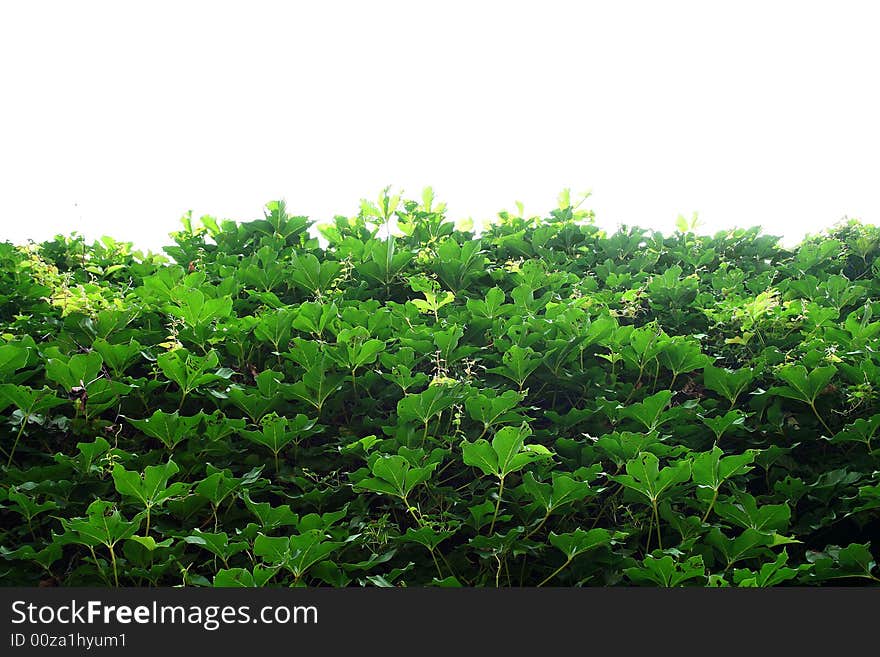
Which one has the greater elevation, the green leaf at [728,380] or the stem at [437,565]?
the green leaf at [728,380]

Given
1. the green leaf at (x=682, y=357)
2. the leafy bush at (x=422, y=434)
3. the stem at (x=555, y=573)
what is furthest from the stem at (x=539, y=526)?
the green leaf at (x=682, y=357)

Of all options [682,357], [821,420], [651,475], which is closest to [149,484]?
[651,475]

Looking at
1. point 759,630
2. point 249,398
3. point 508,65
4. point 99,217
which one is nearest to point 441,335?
point 249,398

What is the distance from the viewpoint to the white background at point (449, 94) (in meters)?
7.10

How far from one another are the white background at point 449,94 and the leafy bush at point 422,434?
3624 millimetres

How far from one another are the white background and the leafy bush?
3624 mm

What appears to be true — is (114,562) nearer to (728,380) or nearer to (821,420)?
(728,380)

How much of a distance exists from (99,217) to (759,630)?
3.64 meters

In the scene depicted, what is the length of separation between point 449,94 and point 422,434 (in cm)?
661

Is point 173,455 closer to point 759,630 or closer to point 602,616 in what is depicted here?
point 602,616

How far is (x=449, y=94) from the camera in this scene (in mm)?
8344

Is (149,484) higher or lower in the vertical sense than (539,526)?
higher

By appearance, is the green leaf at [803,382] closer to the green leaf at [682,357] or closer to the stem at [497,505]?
the green leaf at [682,357]

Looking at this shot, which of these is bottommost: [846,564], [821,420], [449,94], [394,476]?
[846,564]
